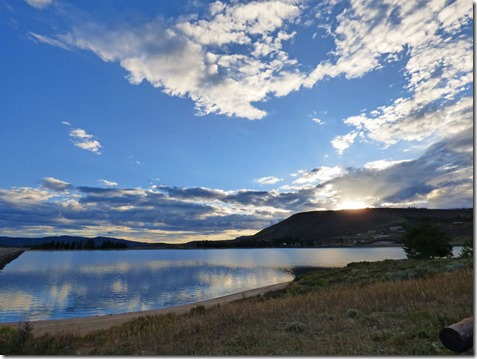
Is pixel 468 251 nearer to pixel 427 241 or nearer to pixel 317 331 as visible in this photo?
pixel 427 241

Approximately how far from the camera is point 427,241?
45438 mm

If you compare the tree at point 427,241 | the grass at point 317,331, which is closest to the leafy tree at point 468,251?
the tree at point 427,241

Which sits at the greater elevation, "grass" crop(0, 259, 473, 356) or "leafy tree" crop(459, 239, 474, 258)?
"leafy tree" crop(459, 239, 474, 258)

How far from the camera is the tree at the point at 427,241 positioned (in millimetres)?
45000

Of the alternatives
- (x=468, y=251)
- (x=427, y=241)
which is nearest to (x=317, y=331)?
(x=468, y=251)

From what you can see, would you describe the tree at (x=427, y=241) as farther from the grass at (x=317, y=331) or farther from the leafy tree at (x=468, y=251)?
the grass at (x=317, y=331)

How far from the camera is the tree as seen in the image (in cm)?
4500

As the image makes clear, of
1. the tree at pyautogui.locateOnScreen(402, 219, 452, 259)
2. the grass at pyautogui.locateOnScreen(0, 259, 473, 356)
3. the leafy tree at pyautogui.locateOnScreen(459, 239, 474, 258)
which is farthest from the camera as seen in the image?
the tree at pyautogui.locateOnScreen(402, 219, 452, 259)

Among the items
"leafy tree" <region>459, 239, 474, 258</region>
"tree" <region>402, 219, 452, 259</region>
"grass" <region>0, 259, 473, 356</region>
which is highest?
"tree" <region>402, 219, 452, 259</region>

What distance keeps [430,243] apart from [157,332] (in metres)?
43.5

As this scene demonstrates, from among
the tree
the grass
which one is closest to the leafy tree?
the tree

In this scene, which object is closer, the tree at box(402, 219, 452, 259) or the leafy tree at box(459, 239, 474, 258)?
the leafy tree at box(459, 239, 474, 258)

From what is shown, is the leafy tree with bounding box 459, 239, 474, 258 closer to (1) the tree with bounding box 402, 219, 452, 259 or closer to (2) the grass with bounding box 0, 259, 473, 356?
(1) the tree with bounding box 402, 219, 452, 259

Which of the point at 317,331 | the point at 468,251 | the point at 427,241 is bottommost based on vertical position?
the point at 317,331
